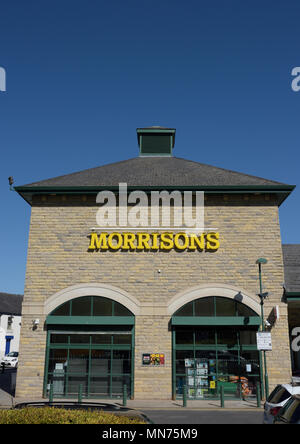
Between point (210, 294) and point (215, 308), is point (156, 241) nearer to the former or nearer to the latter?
point (210, 294)

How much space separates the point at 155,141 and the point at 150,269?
1227 cm

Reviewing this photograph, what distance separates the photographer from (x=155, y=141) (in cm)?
3072

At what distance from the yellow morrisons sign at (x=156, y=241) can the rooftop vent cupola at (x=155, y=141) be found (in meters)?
10.1

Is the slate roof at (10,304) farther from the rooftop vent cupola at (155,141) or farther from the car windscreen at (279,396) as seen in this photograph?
the car windscreen at (279,396)

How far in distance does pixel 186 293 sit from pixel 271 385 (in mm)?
5836

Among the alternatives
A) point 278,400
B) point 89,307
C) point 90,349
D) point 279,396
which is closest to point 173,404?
point 90,349

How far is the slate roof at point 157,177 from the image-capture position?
2272 centimetres

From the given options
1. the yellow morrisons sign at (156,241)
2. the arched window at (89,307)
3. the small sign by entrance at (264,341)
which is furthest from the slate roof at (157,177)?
the small sign by entrance at (264,341)

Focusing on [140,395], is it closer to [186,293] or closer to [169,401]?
[169,401]

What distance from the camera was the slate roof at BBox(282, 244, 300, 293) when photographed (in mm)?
21413

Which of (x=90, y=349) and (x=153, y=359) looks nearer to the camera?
(x=153, y=359)

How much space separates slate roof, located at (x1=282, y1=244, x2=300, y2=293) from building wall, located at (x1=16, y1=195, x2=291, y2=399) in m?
0.72

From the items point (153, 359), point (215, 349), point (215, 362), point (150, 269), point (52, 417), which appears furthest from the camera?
point (150, 269)

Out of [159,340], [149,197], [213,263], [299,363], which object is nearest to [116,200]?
[149,197]
